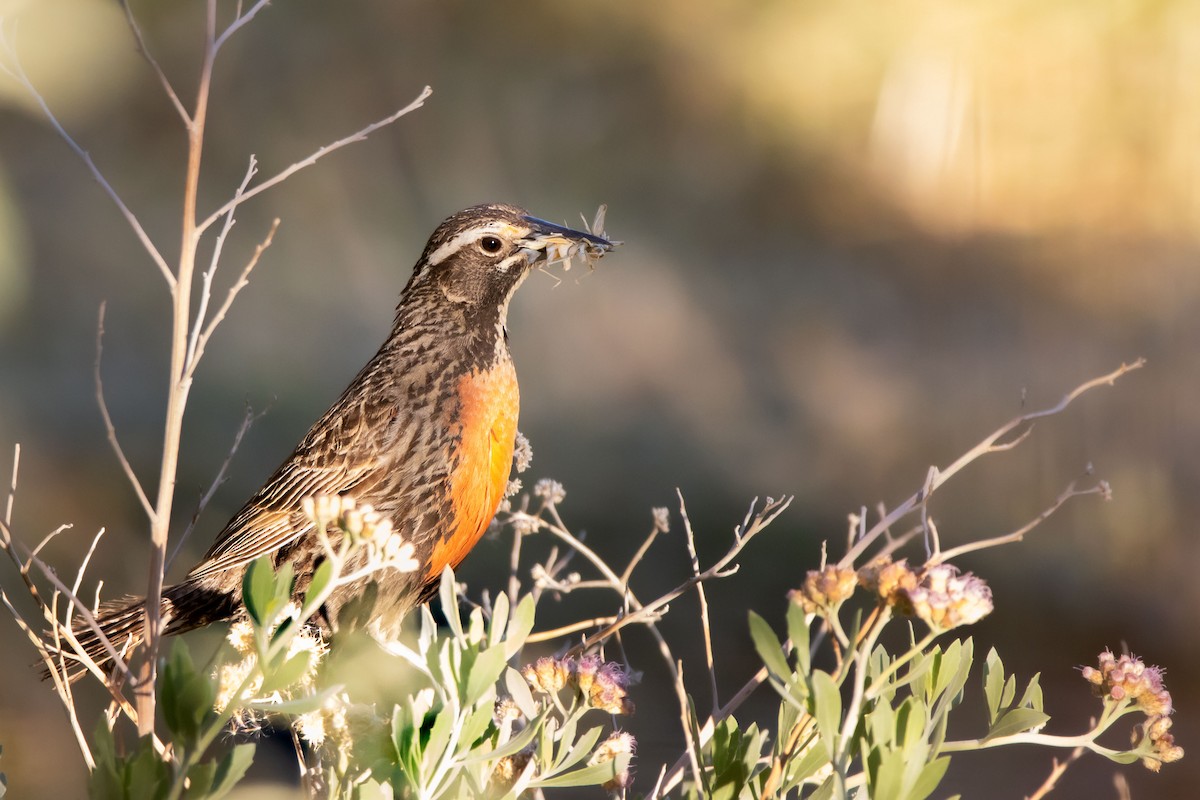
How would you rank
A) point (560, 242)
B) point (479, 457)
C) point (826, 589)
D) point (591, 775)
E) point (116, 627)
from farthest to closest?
point (560, 242), point (479, 457), point (116, 627), point (591, 775), point (826, 589)

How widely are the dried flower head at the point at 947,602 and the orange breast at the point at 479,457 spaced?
1.36 m

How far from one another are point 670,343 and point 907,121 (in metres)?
1.84

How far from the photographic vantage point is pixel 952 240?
22.8 feet

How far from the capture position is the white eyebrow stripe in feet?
8.57

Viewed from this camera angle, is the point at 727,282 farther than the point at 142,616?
Yes

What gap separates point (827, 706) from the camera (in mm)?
1082

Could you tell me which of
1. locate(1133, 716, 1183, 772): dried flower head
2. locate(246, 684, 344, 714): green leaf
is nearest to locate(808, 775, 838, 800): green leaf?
locate(1133, 716, 1183, 772): dried flower head

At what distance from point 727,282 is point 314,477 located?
5.50 m

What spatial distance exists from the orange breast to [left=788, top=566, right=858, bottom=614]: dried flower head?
127cm

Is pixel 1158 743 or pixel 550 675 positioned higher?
pixel 550 675

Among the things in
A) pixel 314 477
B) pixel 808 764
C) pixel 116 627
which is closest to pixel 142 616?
pixel 116 627

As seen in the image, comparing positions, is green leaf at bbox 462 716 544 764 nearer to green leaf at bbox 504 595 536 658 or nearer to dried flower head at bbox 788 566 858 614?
green leaf at bbox 504 595 536 658

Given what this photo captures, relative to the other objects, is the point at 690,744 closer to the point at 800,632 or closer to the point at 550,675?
the point at 550,675

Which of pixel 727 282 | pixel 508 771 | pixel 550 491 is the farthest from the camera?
pixel 727 282
